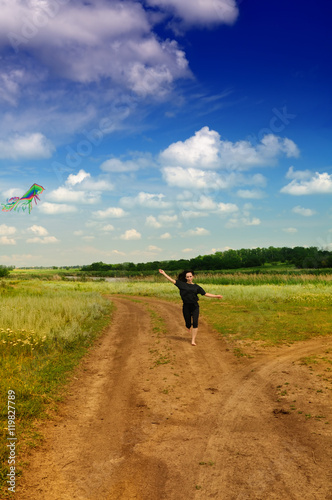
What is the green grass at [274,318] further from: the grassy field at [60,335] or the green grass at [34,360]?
the green grass at [34,360]

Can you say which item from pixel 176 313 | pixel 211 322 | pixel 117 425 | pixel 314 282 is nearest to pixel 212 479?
pixel 117 425

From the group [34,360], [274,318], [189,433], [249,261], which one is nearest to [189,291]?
[34,360]

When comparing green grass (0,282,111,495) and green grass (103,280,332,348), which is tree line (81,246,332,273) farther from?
green grass (0,282,111,495)

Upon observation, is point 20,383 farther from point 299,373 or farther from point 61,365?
point 299,373

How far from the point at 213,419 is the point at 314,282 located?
38.1 meters

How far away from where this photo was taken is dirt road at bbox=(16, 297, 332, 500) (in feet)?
14.4

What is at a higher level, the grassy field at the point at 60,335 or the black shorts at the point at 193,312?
the black shorts at the point at 193,312

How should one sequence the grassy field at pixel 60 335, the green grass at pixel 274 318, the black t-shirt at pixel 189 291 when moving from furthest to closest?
1. the green grass at pixel 274 318
2. the black t-shirt at pixel 189 291
3. the grassy field at pixel 60 335

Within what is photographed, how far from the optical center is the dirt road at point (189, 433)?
14.4 feet

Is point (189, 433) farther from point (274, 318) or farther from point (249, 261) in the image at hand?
point (249, 261)

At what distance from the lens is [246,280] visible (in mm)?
47188

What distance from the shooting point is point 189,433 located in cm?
575

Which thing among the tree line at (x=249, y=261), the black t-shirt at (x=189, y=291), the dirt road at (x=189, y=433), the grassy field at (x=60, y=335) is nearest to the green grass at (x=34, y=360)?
the grassy field at (x=60, y=335)

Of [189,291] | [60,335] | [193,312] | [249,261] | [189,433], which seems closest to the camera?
[189,433]
